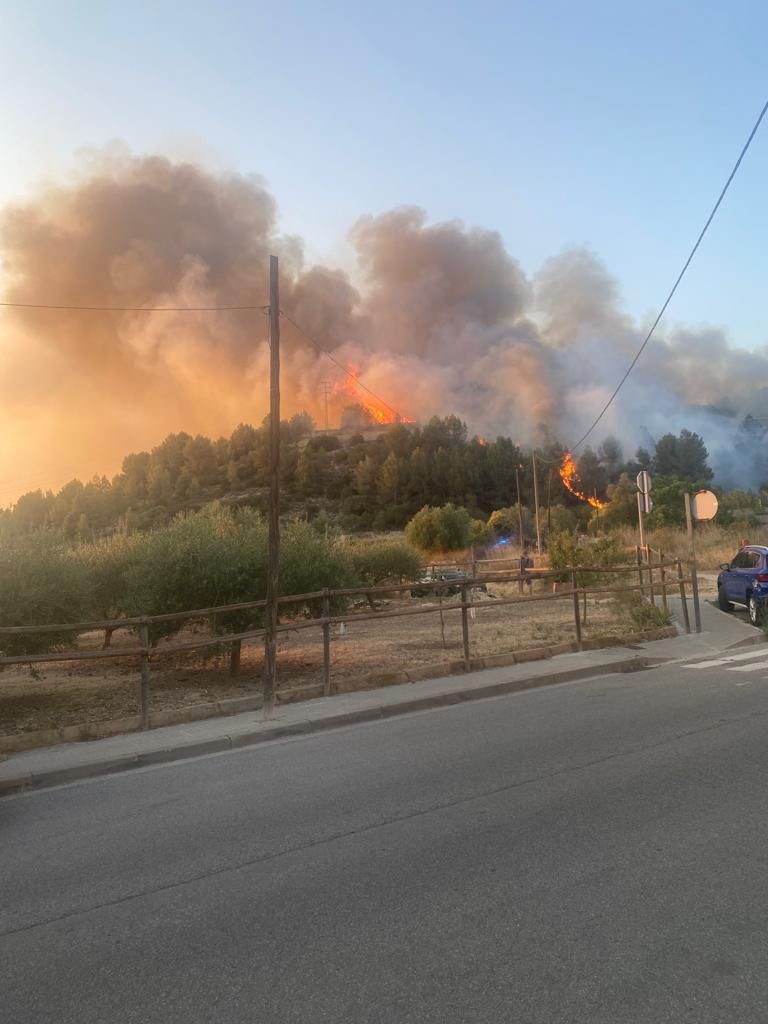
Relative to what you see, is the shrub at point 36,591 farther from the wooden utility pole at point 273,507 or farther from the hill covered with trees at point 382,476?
the hill covered with trees at point 382,476

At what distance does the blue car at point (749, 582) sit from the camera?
A: 57.4 ft

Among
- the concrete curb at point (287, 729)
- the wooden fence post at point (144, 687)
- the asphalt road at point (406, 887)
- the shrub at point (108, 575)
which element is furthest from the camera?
the shrub at point (108, 575)

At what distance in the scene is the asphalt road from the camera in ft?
10.0

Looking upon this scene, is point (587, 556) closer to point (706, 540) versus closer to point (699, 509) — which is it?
point (699, 509)

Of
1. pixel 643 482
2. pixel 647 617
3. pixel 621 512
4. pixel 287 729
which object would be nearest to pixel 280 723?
pixel 287 729

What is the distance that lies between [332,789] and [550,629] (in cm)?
1242

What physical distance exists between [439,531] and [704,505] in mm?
37683

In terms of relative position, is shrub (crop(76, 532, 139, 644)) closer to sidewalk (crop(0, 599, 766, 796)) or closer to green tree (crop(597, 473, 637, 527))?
sidewalk (crop(0, 599, 766, 796))

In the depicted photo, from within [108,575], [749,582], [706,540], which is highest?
[706,540]

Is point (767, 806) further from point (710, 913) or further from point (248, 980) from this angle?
point (248, 980)

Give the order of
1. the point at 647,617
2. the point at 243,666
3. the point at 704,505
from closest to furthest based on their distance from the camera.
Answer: the point at 243,666 < the point at 647,617 < the point at 704,505

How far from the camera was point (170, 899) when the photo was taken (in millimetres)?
4109

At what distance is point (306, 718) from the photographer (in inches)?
346

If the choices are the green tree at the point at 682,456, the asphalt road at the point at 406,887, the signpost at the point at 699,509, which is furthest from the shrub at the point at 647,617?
the green tree at the point at 682,456
